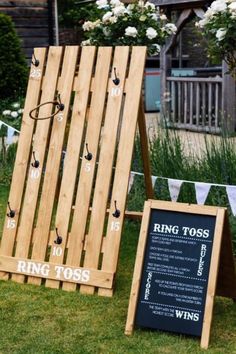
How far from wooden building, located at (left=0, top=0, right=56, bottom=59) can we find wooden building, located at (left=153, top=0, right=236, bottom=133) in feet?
8.53

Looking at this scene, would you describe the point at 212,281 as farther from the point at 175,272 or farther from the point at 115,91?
the point at 115,91

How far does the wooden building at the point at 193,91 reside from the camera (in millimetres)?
10859

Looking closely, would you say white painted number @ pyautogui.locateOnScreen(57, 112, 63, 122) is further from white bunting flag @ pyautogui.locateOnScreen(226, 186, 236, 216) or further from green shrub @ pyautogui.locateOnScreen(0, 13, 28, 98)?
green shrub @ pyautogui.locateOnScreen(0, 13, 28, 98)

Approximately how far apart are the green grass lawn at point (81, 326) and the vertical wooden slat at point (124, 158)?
26 cm

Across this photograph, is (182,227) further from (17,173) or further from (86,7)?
(86,7)

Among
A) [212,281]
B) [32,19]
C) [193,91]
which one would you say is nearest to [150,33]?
[212,281]

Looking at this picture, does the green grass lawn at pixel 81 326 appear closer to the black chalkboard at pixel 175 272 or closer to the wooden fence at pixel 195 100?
the black chalkboard at pixel 175 272

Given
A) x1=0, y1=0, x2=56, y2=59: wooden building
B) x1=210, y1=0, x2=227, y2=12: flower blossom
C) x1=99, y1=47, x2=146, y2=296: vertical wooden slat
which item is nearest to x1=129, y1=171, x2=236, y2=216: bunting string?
x1=99, y1=47, x2=146, y2=296: vertical wooden slat

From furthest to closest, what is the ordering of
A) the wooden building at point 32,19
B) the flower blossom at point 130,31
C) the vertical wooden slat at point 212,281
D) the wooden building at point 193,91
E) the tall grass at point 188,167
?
the wooden building at point 32,19, the wooden building at point 193,91, the flower blossom at point 130,31, the tall grass at point 188,167, the vertical wooden slat at point 212,281

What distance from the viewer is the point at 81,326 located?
397cm

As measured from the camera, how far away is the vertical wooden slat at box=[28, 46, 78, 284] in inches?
187

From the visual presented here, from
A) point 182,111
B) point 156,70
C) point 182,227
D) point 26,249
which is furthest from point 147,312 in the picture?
point 156,70

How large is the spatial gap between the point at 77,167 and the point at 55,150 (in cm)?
22

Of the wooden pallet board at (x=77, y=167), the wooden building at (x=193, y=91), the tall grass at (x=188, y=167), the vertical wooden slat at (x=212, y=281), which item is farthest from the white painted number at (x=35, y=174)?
the wooden building at (x=193, y=91)
